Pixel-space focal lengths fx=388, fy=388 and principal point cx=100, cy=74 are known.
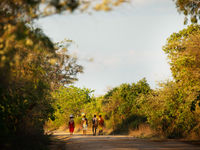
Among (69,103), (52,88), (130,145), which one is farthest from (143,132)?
(69,103)

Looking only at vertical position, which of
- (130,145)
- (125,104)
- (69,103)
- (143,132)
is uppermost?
(69,103)

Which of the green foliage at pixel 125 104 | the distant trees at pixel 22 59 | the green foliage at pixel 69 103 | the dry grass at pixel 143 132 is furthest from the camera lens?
the green foliage at pixel 69 103

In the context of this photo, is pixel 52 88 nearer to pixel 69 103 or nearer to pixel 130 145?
pixel 130 145

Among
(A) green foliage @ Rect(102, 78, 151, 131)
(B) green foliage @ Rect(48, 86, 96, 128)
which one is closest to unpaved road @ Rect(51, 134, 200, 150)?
(A) green foliage @ Rect(102, 78, 151, 131)

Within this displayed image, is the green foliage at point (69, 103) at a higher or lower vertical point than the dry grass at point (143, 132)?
higher

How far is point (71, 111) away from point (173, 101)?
2604 centimetres

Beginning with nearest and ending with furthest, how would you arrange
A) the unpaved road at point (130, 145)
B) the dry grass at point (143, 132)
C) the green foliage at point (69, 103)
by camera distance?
the unpaved road at point (130, 145) → the dry grass at point (143, 132) → the green foliage at point (69, 103)

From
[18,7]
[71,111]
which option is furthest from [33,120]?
[71,111]

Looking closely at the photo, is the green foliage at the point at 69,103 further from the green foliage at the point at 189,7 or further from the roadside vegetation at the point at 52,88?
the green foliage at the point at 189,7

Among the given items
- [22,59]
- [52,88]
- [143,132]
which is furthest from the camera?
[143,132]

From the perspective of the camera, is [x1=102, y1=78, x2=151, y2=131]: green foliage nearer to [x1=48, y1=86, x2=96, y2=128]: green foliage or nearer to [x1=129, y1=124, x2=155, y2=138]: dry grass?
[x1=129, y1=124, x2=155, y2=138]: dry grass

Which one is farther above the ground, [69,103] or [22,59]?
[69,103]

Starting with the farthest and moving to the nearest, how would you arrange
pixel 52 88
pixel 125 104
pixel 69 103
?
1. pixel 69 103
2. pixel 125 104
3. pixel 52 88

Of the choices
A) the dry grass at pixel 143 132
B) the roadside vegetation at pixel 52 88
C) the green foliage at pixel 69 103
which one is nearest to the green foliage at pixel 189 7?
the roadside vegetation at pixel 52 88
